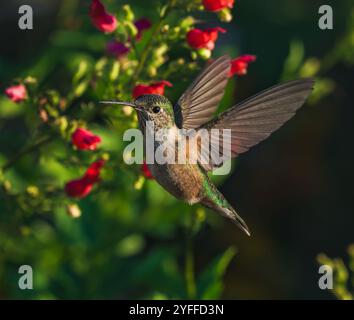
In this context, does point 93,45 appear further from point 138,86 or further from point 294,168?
point 294,168

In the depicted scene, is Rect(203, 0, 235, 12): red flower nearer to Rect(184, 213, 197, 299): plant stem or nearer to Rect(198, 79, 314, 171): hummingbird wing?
Rect(198, 79, 314, 171): hummingbird wing

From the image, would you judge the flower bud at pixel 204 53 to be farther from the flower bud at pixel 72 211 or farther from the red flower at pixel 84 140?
the flower bud at pixel 72 211

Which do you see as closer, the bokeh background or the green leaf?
the green leaf

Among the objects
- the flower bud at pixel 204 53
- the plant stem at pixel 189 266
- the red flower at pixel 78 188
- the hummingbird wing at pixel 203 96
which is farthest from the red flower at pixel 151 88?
the plant stem at pixel 189 266

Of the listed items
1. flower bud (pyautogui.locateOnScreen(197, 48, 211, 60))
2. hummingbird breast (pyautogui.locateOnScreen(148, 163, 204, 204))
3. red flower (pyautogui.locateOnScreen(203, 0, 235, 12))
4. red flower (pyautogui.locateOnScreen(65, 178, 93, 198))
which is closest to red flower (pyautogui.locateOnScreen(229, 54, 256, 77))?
flower bud (pyautogui.locateOnScreen(197, 48, 211, 60))

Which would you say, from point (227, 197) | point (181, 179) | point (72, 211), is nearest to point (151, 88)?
point (181, 179)

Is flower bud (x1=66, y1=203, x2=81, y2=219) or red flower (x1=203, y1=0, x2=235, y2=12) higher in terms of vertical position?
red flower (x1=203, y1=0, x2=235, y2=12)

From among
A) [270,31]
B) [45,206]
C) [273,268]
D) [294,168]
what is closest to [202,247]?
[273,268]
